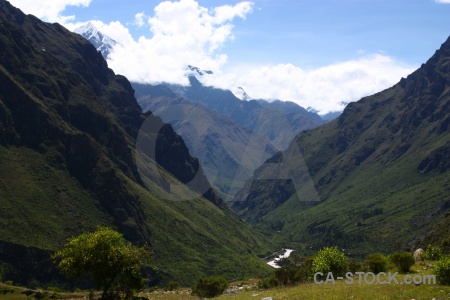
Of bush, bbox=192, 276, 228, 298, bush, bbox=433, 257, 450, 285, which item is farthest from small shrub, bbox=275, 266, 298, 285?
bush, bbox=433, 257, 450, 285

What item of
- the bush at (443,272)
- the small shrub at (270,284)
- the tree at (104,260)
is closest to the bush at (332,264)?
the small shrub at (270,284)

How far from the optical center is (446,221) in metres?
176

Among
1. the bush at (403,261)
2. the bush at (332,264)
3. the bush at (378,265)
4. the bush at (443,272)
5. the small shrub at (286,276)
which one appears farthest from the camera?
the small shrub at (286,276)

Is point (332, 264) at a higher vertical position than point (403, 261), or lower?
lower

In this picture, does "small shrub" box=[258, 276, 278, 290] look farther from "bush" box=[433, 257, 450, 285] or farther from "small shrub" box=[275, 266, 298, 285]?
"bush" box=[433, 257, 450, 285]

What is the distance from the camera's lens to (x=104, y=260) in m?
45.0

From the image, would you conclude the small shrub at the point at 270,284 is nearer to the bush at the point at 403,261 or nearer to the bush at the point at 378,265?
the bush at the point at 378,265

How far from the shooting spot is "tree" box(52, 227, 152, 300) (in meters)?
44.9

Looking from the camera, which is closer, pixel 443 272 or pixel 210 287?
pixel 443 272

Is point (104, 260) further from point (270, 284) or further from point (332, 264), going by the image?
point (332, 264)

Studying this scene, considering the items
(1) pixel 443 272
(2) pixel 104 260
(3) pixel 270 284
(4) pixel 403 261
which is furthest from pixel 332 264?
(2) pixel 104 260

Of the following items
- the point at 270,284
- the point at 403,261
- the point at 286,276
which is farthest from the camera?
the point at 270,284

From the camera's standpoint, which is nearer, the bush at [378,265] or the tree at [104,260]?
the tree at [104,260]

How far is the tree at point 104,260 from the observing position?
44938 millimetres
